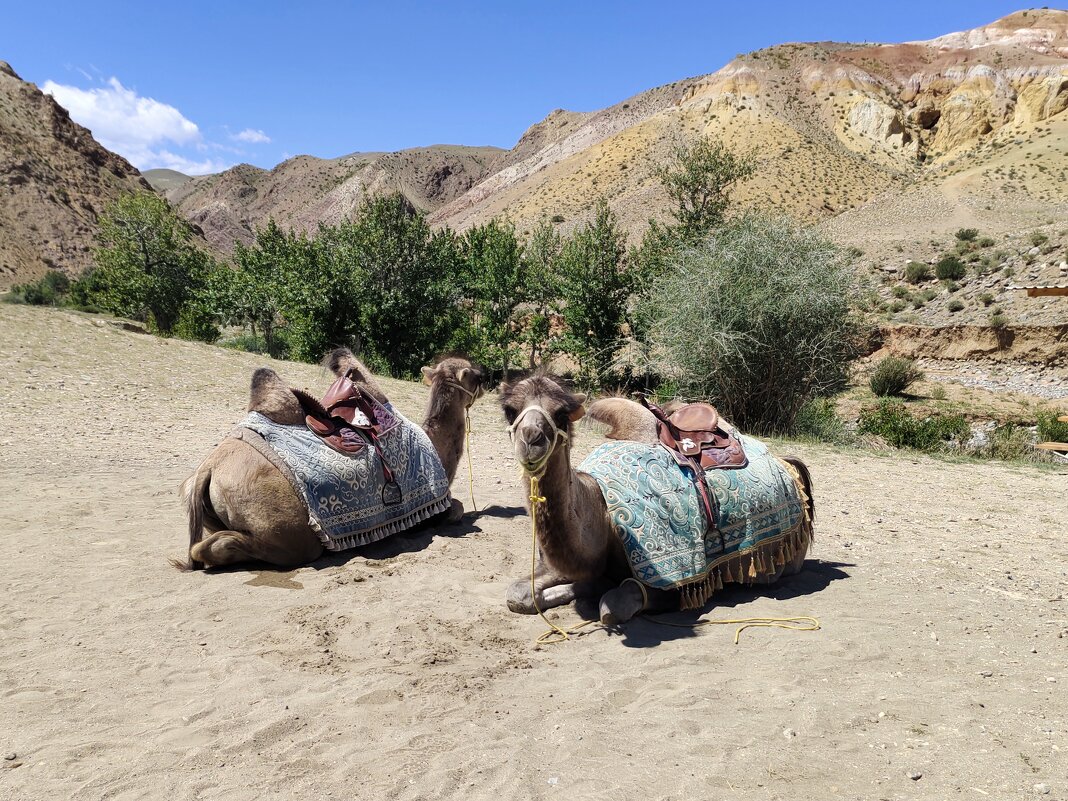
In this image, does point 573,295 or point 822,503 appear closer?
point 822,503

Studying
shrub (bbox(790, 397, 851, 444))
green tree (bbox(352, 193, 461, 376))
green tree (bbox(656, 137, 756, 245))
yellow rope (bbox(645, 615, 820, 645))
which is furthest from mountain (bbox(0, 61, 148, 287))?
yellow rope (bbox(645, 615, 820, 645))

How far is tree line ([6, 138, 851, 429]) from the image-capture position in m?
15.5

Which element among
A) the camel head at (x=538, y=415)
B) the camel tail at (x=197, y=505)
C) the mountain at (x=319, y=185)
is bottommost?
the camel tail at (x=197, y=505)

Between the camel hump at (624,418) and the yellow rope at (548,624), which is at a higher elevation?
the camel hump at (624,418)

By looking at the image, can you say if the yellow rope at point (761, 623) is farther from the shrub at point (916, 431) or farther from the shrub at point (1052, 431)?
the shrub at point (1052, 431)

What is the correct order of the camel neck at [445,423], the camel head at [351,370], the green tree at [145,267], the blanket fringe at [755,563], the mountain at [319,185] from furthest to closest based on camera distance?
1. the mountain at [319,185]
2. the green tree at [145,267]
3. the camel neck at [445,423]
4. the camel head at [351,370]
5. the blanket fringe at [755,563]

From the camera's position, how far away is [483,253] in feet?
96.4

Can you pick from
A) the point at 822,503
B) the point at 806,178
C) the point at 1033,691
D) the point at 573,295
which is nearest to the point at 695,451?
the point at 1033,691

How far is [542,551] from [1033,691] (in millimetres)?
2559

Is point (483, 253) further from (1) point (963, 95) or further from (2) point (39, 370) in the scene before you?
(1) point (963, 95)

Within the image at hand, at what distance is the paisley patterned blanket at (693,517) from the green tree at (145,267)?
3240 centimetres

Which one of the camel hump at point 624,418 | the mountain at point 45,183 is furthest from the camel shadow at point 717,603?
the mountain at point 45,183

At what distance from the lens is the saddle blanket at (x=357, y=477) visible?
536 cm

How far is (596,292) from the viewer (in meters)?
24.7
